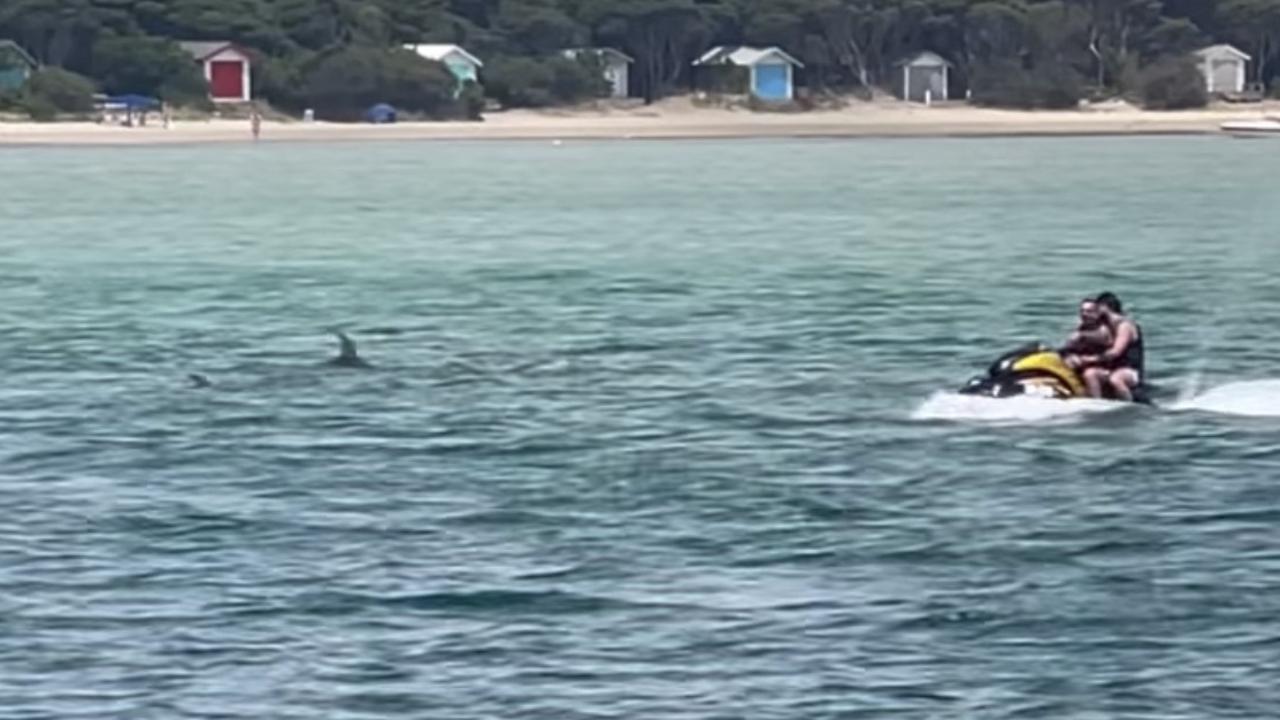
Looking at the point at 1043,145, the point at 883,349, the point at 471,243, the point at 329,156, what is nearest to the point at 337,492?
the point at 883,349

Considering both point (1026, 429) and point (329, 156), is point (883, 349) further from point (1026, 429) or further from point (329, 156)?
point (329, 156)

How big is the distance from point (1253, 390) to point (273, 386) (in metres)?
11.5

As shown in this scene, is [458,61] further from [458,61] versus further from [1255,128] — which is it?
[1255,128]

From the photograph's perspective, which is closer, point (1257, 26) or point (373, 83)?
point (373, 83)

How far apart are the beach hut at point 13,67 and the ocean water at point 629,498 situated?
8067 centimetres

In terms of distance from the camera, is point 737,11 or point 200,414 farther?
point 737,11

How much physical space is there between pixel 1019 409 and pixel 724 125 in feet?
402

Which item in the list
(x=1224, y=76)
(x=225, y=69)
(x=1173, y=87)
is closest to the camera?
(x=225, y=69)

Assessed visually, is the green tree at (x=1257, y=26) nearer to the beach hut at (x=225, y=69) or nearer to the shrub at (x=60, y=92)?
the beach hut at (x=225, y=69)

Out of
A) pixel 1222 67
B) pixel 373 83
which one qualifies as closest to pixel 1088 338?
pixel 373 83

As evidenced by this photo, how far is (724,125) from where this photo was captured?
513 ft

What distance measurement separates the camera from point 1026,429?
33812 millimetres

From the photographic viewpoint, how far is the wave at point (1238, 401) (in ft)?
117

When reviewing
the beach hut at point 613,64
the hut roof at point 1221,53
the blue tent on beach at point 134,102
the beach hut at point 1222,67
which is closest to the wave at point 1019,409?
the blue tent on beach at point 134,102
